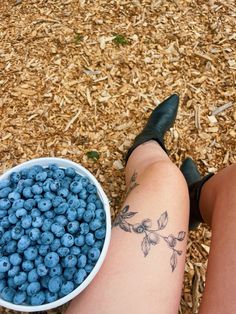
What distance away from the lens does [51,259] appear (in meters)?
1.08

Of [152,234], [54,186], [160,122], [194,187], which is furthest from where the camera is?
[160,122]

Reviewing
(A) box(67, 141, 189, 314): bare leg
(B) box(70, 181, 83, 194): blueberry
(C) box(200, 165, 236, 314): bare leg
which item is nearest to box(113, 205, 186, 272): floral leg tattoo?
(A) box(67, 141, 189, 314): bare leg

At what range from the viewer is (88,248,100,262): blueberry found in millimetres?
1109

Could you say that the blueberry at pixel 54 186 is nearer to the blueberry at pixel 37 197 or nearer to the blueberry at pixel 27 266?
the blueberry at pixel 37 197

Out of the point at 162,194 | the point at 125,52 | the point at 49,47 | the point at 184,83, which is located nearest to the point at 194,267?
the point at 162,194

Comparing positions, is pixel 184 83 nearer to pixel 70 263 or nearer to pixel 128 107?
pixel 128 107

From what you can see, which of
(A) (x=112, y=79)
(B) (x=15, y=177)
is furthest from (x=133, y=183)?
(A) (x=112, y=79)

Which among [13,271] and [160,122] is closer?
[13,271]

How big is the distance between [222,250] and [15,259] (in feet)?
1.81

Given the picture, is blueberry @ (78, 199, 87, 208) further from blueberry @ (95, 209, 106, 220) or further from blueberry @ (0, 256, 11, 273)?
blueberry @ (0, 256, 11, 273)

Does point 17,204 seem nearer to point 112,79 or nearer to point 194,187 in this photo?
point 194,187

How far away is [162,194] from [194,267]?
1.63 ft

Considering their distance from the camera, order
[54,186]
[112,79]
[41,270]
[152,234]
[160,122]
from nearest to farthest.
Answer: [41,270] < [54,186] < [152,234] < [160,122] < [112,79]

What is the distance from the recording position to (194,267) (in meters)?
1.69
